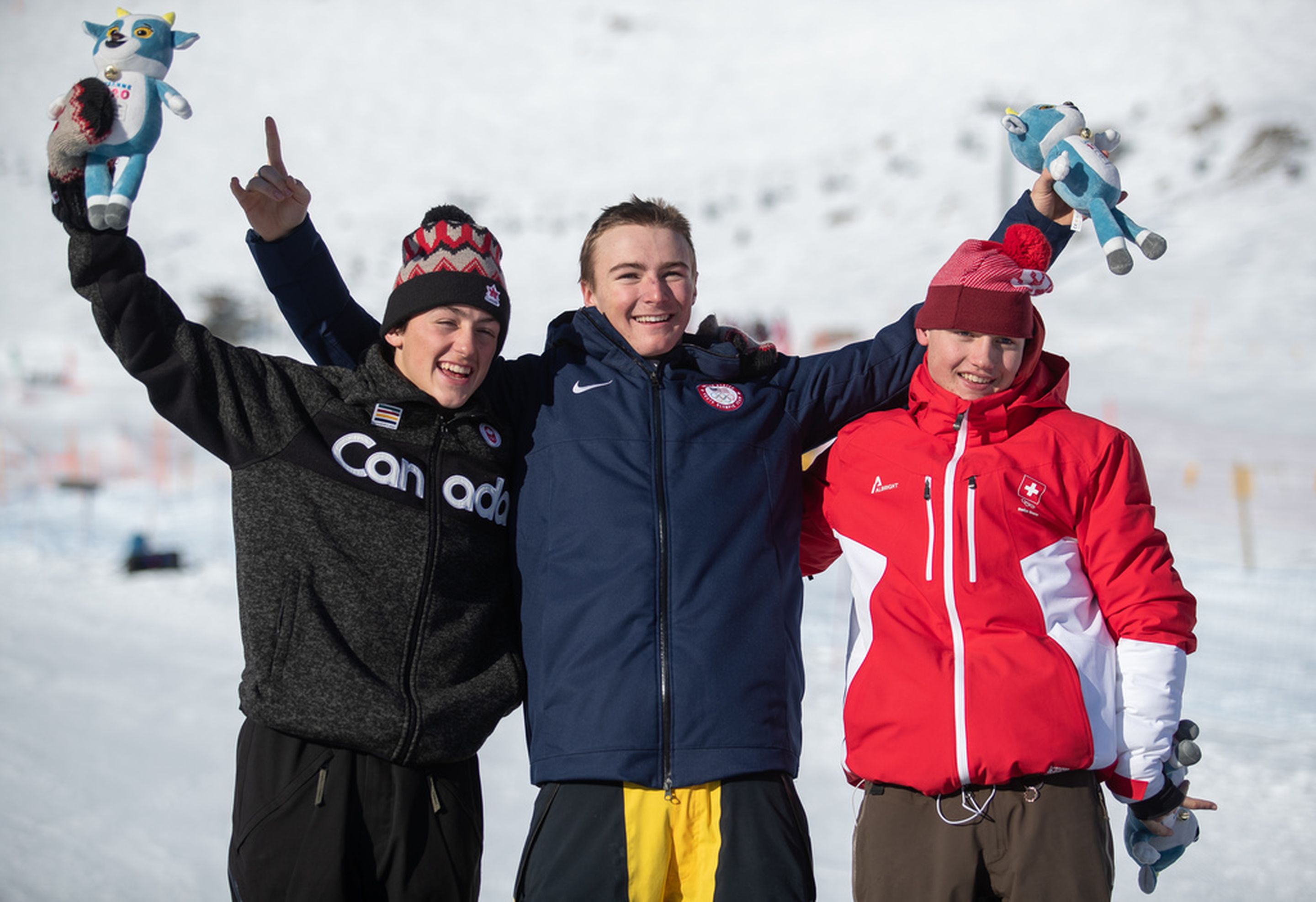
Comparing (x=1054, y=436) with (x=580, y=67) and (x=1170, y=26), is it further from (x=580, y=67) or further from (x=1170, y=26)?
(x=580, y=67)

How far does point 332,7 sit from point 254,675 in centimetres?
4692

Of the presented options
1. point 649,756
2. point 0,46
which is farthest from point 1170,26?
point 0,46

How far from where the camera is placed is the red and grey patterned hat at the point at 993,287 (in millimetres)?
2371

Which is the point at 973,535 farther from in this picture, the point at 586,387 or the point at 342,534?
the point at 342,534

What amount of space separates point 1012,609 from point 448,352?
1338mm

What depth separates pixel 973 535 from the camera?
225 centimetres

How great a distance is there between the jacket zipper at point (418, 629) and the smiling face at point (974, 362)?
1142 mm

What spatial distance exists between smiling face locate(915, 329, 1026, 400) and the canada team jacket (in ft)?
0.12

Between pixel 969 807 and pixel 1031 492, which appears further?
pixel 1031 492

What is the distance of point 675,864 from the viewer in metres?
2.27

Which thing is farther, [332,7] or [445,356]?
[332,7]

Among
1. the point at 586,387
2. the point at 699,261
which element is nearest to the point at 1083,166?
the point at 586,387

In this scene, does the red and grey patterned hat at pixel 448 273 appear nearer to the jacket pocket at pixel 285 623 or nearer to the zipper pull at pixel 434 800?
the jacket pocket at pixel 285 623

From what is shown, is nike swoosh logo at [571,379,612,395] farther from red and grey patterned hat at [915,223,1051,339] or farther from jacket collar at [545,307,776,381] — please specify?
red and grey patterned hat at [915,223,1051,339]
